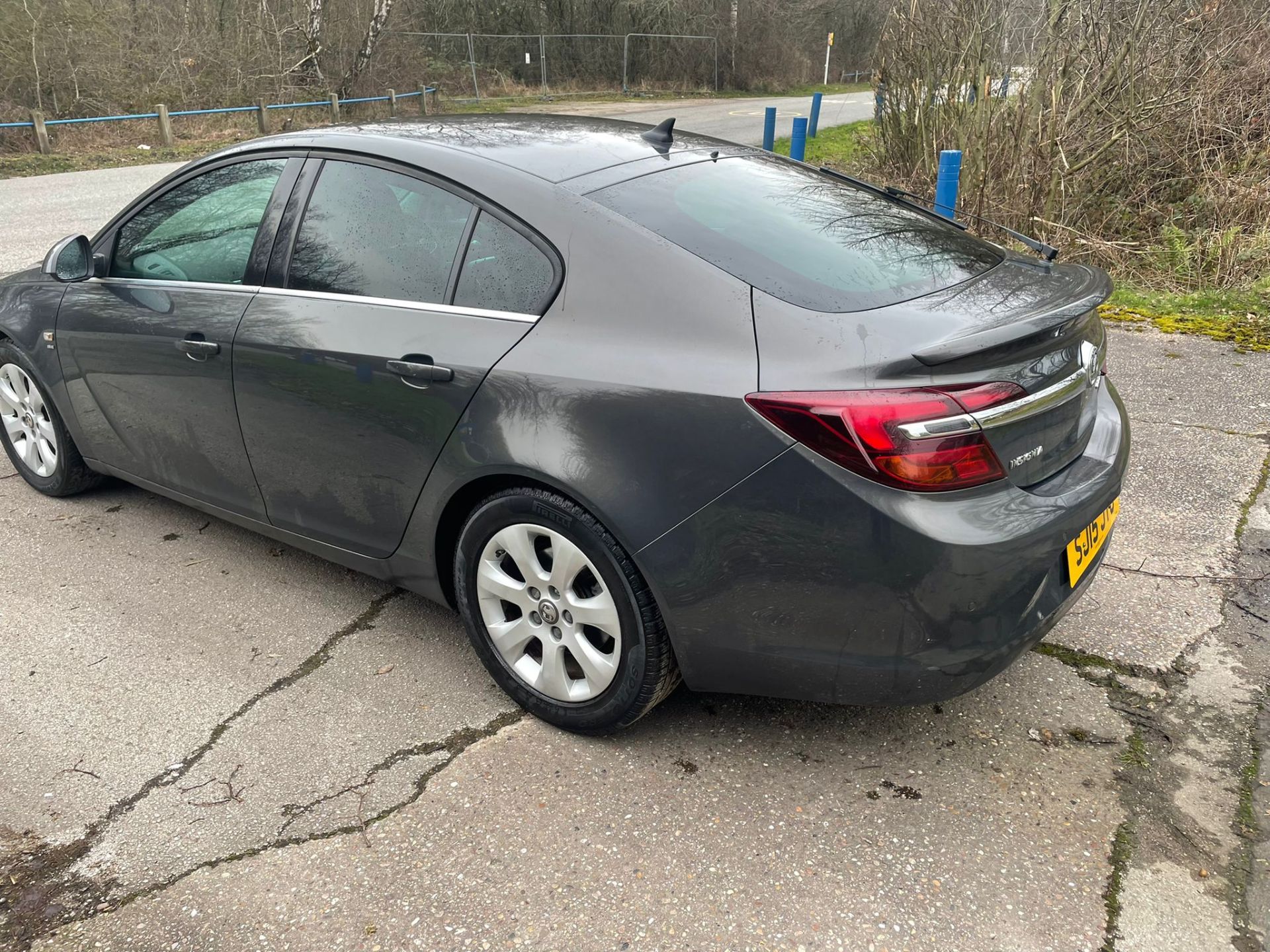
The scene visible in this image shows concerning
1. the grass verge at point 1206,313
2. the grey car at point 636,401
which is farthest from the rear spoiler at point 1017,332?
the grass verge at point 1206,313

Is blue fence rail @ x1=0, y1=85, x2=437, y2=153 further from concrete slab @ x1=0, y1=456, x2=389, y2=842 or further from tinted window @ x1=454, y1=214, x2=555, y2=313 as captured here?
tinted window @ x1=454, y1=214, x2=555, y2=313

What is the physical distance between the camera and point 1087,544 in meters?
2.52

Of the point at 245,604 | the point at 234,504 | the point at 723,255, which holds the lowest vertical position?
the point at 245,604

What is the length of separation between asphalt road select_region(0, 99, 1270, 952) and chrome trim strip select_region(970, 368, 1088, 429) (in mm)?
928

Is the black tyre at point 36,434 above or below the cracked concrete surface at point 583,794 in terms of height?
above

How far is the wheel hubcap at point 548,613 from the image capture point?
2574mm

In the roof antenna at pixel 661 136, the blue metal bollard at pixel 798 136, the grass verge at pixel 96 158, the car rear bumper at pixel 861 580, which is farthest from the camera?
the grass verge at pixel 96 158

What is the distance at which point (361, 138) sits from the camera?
3.12 m

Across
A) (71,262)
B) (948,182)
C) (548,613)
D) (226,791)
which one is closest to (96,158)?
(948,182)

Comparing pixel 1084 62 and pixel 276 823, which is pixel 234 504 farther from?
pixel 1084 62

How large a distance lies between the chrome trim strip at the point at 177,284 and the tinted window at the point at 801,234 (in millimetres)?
1288

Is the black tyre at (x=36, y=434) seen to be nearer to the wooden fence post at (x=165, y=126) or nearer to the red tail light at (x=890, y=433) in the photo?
Answer: the red tail light at (x=890, y=433)

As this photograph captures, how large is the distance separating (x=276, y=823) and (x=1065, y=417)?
85.4 inches

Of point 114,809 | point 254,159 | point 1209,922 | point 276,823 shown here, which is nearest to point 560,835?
point 276,823
